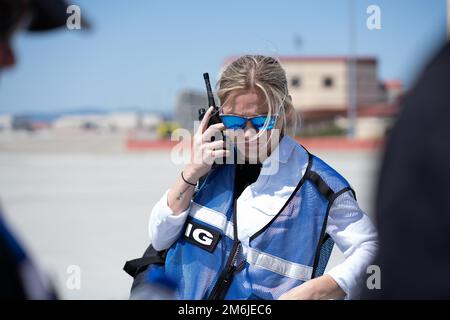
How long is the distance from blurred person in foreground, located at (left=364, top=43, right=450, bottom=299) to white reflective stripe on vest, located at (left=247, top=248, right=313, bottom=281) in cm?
120

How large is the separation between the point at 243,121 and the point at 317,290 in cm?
59

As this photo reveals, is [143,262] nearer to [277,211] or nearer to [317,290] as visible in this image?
[277,211]

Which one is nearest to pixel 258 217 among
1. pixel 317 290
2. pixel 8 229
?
pixel 317 290

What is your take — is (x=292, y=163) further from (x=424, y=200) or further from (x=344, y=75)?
(x=344, y=75)

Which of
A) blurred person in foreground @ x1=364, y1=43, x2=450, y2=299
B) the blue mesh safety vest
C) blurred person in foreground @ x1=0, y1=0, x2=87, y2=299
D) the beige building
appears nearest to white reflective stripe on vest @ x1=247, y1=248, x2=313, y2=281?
the blue mesh safety vest

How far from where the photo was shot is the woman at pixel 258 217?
196cm

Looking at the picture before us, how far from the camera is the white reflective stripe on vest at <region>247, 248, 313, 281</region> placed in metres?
1.97

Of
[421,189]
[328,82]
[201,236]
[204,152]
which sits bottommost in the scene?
[328,82]

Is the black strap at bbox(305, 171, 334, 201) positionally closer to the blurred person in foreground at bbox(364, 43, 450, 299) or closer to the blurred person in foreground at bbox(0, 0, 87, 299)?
the blurred person in foreground at bbox(0, 0, 87, 299)

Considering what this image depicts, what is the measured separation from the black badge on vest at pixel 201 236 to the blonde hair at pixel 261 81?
1.26 ft

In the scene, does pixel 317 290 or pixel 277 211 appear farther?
pixel 277 211

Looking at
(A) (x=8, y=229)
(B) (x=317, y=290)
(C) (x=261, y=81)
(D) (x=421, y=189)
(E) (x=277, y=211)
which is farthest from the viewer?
(C) (x=261, y=81)

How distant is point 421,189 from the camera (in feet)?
2.37
